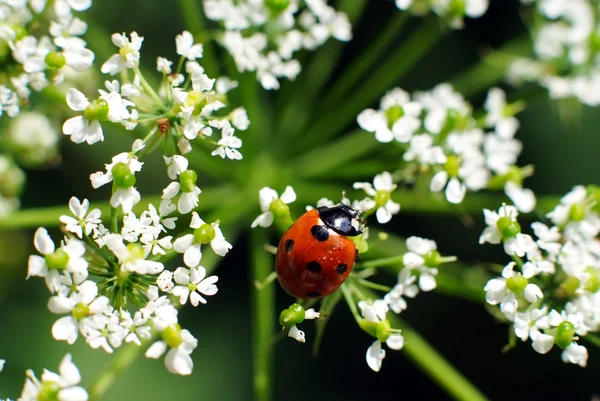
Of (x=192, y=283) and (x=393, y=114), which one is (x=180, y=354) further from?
(x=393, y=114)

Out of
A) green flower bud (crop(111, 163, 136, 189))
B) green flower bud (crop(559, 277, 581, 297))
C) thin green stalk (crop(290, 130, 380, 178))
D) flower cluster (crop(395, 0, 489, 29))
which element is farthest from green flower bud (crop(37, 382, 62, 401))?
flower cluster (crop(395, 0, 489, 29))

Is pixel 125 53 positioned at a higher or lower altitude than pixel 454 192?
higher

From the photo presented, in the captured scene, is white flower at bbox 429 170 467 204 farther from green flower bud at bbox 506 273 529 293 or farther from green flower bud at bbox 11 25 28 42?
green flower bud at bbox 11 25 28 42

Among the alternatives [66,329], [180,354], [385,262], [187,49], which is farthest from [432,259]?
[66,329]

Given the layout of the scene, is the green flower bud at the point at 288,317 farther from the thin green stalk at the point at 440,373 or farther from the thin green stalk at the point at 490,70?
the thin green stalk at the point at 490,70

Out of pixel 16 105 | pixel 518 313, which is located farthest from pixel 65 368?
pixel 518 313
